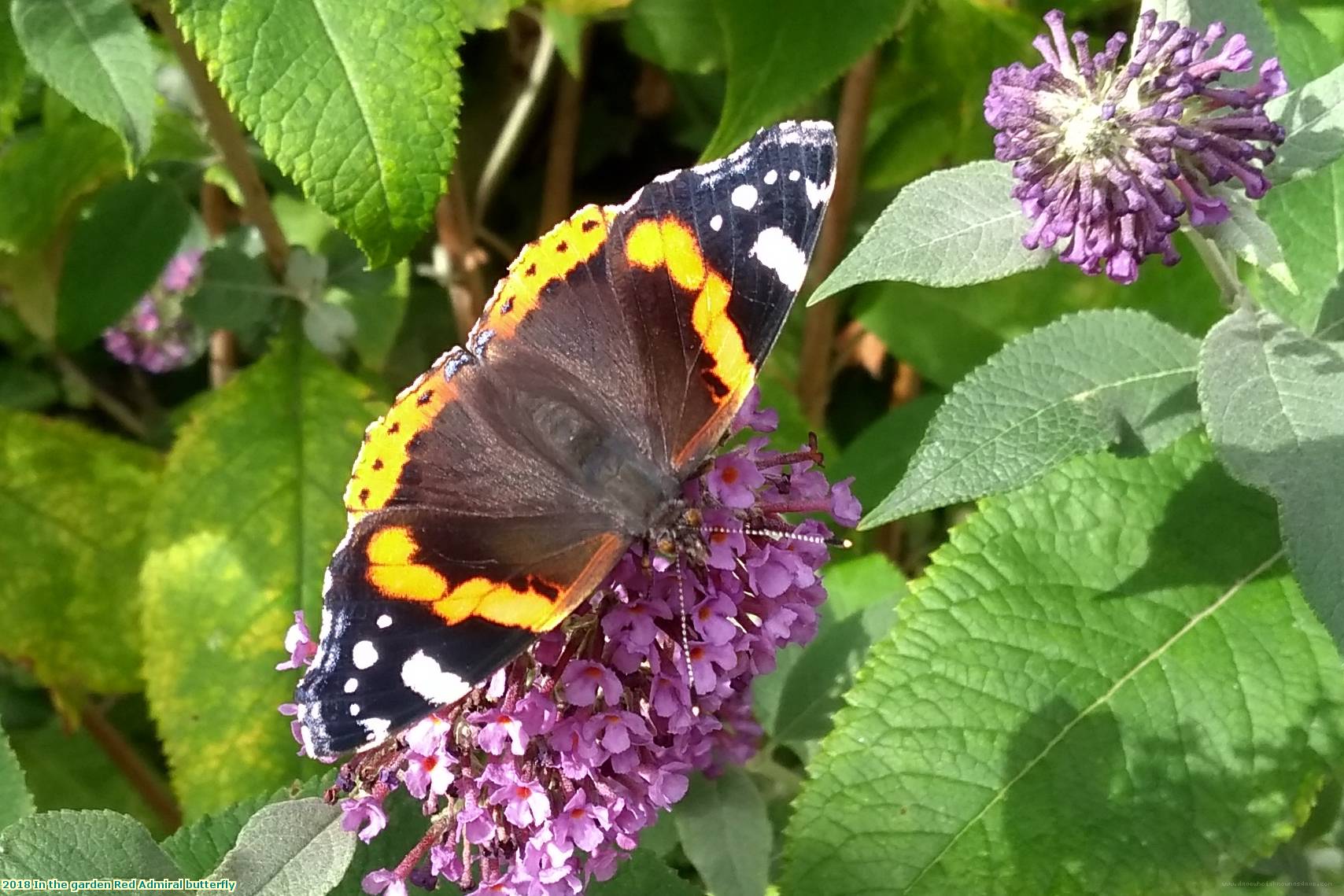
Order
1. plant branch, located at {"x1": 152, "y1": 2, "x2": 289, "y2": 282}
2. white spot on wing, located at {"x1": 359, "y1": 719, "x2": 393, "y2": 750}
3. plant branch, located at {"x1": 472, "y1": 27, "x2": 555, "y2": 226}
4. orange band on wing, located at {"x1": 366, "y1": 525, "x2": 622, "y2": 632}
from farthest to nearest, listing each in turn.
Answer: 1. plant branch, located at {"x1": 472, "y1": 27, "x2": 555, "y2": 226}
2. plant branch, located at {"x1": 152, "y1": 2, "x2": 289, "y2": 282}
3. orange band on wing, located at {"x1": 366, "y1": 525, "x2": 622, "y2": 632}
4. white spot on wing, located at {"x1": 359, "y1": 719, "x2": 393, "y2": 750}

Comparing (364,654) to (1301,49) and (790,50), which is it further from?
(1301,49)

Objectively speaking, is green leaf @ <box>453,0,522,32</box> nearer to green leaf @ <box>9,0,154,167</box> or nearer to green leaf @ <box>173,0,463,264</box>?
green leaf @ <box>173,0,463,264</box>

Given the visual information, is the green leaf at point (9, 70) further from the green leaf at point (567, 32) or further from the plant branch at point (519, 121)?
the plant branch at point (519, 121)

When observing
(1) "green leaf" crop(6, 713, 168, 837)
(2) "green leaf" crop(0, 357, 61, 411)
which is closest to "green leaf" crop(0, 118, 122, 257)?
(2) "green leaf" crop(0, 357, 61, 411)

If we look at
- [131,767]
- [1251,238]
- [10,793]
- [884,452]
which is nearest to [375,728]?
[10,793]

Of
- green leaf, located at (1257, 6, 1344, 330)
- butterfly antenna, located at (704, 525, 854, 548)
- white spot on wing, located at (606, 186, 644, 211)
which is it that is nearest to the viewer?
butterfly antenna, located at (704, 525, 854, 548)
